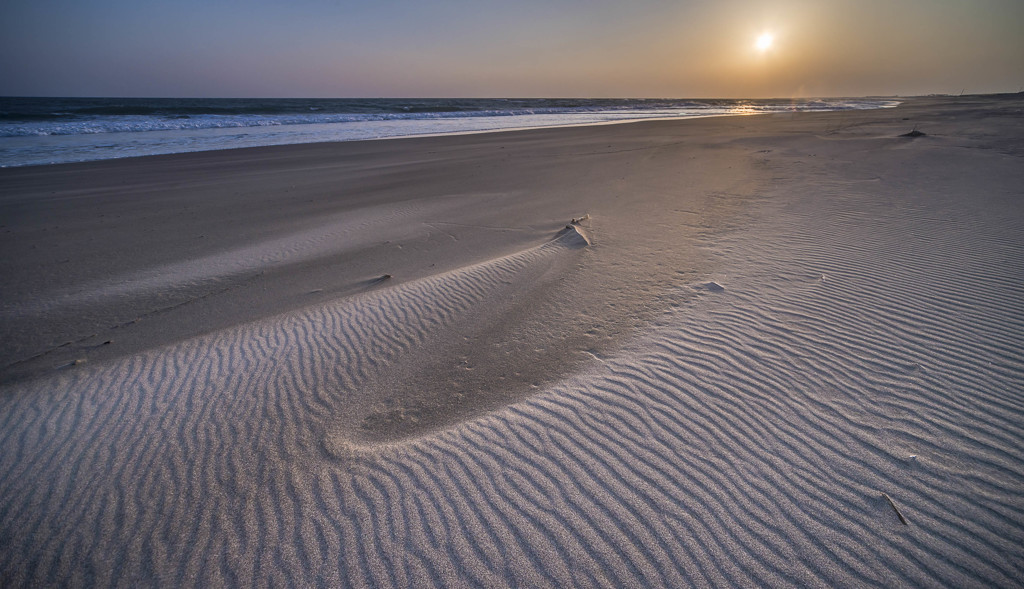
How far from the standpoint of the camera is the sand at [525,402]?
1932 mm

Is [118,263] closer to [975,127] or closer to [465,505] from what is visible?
[465,505]

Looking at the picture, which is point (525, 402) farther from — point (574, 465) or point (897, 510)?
point (897, 510)

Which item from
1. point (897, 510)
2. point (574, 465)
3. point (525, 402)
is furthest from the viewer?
point (525, 402)

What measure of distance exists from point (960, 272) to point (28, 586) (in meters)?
7.92

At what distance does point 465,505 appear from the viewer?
2146 mm

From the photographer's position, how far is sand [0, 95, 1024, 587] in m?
1.93

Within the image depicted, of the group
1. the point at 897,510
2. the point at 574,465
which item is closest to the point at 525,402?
the point at 574,465

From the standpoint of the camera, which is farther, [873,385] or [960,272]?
[960,272]

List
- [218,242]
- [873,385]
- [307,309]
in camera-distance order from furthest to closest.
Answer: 1. [218,242]
2. [307,309]
3. [873,385]

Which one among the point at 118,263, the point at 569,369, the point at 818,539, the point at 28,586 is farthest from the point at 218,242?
the point at 818,539

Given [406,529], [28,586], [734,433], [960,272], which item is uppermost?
[960,272]

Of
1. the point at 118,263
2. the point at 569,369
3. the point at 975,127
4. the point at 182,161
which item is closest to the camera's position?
the point at 569,369

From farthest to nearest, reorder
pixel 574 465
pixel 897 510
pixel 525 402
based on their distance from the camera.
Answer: pixel 525 402
pixel 574 465
pixel 897 510

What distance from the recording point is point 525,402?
2.88 m
